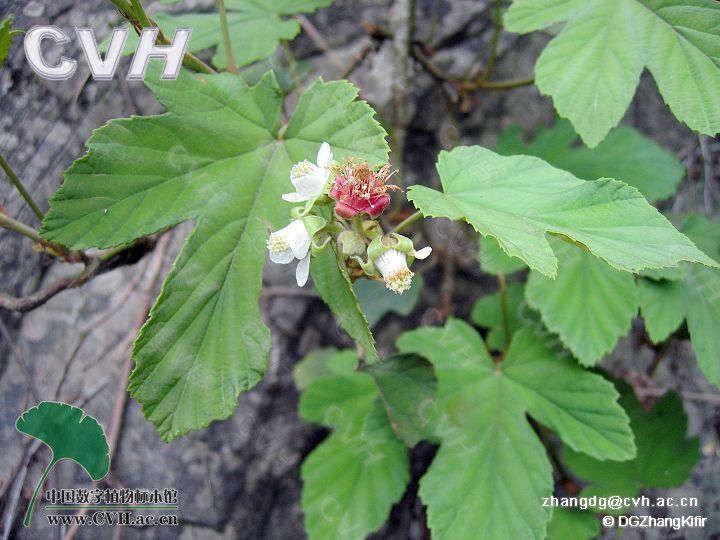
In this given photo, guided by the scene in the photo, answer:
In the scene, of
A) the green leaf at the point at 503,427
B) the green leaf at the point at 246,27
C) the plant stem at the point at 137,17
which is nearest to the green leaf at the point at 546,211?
the green leaf at the point at 503,427

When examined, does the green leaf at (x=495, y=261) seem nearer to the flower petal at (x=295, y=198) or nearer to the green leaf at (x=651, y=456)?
the green leaf at (x=651, y=456)

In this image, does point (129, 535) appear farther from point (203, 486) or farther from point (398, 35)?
point (398, 35)

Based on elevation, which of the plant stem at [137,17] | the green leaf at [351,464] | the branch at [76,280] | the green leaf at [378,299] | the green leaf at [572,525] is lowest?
the green leaf at [572,525]

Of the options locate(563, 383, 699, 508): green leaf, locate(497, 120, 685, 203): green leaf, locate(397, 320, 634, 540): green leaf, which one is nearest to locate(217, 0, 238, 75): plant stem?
locate(397, 320, 634, 540): green leaf

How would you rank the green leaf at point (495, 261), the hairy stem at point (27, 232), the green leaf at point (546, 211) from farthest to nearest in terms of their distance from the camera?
the green leaf at point (495, 261)
the hairy stem at point (27, 232)
the green leaf at point (546, 211)

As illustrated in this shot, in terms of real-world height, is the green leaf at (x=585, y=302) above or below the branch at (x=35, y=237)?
below

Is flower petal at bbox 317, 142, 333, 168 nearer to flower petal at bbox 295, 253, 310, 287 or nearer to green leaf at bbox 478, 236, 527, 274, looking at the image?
flower petal at bbox 295, 253, 310, 287
